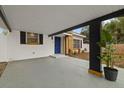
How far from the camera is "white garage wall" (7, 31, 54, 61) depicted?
9945 mm

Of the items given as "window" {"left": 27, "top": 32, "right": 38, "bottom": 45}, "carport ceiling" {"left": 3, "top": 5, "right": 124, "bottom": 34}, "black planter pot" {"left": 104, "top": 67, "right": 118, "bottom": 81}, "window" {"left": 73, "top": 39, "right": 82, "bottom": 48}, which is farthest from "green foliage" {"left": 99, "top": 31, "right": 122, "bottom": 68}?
"window" {"left": 73, "top": 39, "right": 82, "bottom": 48}

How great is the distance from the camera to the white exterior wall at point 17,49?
9523mm

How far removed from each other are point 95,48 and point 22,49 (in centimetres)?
713

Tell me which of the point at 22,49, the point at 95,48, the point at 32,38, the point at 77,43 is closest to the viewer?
the point at 95,48

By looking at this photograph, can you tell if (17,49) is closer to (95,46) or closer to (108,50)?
(95,46)

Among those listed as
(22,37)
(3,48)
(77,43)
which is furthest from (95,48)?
(77,43)

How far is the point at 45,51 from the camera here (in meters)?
13.3

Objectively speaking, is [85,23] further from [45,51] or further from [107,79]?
[45,51]

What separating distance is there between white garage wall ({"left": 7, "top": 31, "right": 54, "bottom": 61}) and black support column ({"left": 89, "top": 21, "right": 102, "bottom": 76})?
6.75 metres

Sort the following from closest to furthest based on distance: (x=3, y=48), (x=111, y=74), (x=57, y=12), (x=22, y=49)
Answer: (x=57, y=12), (x=111, y=74), (x=3, y=48), (x=22, y=49)

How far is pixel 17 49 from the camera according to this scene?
10445 mm

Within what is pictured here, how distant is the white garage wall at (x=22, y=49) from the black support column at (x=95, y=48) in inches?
266
